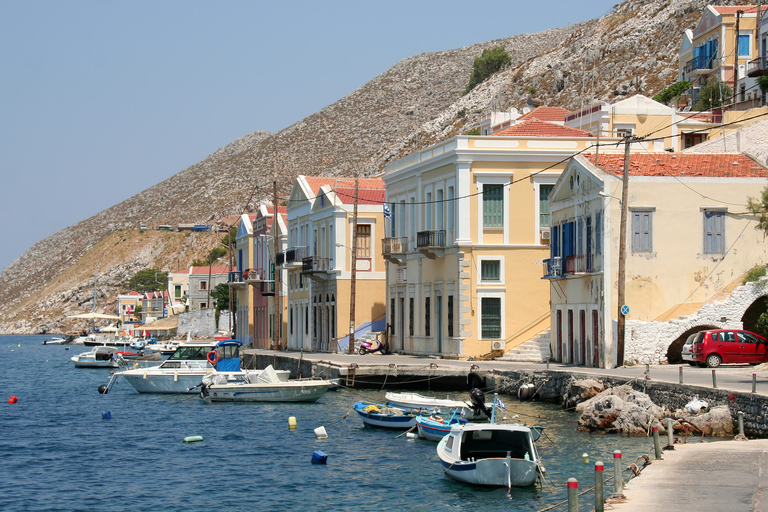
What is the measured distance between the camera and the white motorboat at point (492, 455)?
21000mm

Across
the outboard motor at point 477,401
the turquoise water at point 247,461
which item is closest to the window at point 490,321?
the turquoise water at point 247,461

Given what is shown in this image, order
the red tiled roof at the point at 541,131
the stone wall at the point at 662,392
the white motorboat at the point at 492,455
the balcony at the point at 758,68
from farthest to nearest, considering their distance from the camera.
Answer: the balcony at the point at 758,68 → the red tiled roof at the point at 541,131 → the stone wall at the point at 662,392 → the white motorboat at the point at 492,455

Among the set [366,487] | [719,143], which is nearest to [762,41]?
[719,143]

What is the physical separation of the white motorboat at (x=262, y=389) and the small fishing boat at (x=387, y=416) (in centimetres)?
809

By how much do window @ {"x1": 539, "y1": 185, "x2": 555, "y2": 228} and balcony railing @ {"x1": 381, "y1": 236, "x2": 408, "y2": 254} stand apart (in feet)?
28.1

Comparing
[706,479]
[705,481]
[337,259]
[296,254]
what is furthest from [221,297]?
[705,481]

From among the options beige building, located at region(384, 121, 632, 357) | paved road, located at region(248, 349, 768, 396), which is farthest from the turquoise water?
beige building, located at region(384, 121, 632, 357)

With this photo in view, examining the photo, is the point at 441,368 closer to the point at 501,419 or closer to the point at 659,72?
the point at 501,419

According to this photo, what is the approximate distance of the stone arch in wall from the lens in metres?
35.5

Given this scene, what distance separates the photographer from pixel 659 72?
4016 inches

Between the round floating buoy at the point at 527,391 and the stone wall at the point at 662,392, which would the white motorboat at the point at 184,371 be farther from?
the round floating buoy at the point at 527,391

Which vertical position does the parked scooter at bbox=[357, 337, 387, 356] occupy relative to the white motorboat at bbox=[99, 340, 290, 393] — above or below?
above

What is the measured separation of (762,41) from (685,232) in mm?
36696

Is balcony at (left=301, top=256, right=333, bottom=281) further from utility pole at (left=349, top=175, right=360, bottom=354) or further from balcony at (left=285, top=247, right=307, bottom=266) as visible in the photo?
utility pole at (left=349, top=175, right=360, bottom=354)
